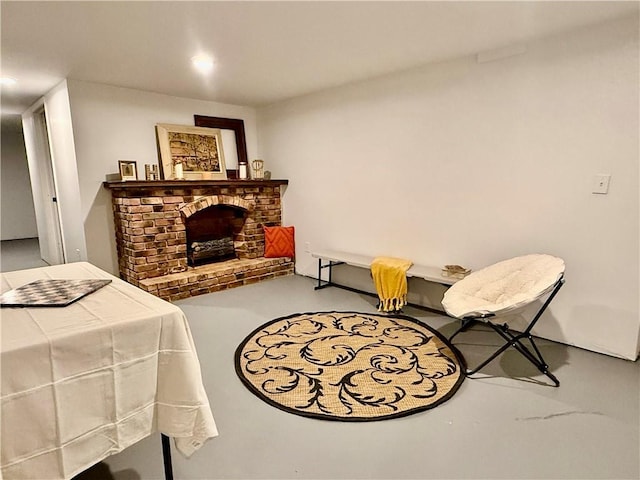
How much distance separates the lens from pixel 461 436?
1.80 metres

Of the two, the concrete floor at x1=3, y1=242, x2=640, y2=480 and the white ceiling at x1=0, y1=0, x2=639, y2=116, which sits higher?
the white ceiling at x1=0, y1=0, x2=639, y2=116

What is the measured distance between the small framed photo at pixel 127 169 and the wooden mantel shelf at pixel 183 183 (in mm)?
147

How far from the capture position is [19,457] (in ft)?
3.59

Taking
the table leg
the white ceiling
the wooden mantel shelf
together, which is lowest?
the table leg

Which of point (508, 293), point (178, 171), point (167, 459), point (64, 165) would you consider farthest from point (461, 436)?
point (64, 165)

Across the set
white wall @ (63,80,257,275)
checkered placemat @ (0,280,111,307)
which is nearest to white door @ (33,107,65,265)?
white wall @ (63,80,257,275)

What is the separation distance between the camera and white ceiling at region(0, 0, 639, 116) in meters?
2.17

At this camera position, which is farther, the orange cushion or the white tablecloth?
the orange cushion

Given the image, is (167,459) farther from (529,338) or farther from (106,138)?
(106,138)

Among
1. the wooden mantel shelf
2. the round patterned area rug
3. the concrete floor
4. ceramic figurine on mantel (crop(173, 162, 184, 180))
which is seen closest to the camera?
the concrete floor

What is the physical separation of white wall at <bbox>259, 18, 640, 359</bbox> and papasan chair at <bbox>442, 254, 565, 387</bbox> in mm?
352

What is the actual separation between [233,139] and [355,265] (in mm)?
2440

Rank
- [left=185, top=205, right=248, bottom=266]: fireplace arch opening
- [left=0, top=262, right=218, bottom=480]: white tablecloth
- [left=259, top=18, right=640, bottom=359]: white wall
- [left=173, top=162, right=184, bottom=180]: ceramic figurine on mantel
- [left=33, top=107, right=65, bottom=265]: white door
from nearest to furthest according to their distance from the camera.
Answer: [left=0, top=262, right=218, bottom=480]: white tablecloth → [left=259, top=18, right=640, bottom=359]: white wall → [left=173, top=162, right=184, bottom=180]: ceramic figurine on mantel → [left=185, top=205, right=248, bottom=266]: fireplace arch opening → [left=33, top=107, right=65, bottom=265]: white door

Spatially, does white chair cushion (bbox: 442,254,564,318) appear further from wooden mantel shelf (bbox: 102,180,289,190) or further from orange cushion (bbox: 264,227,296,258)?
wooden mantel shelf (bbox: 102,180,289,190)
